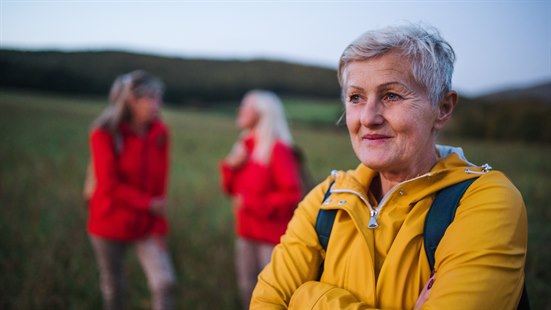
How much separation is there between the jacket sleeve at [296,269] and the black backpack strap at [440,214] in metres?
0.40

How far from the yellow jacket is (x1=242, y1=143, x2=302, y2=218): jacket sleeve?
1935mm

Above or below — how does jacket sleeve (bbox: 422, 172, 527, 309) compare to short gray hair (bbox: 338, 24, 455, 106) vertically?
below

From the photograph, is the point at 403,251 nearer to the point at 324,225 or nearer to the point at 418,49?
the point at 324,225

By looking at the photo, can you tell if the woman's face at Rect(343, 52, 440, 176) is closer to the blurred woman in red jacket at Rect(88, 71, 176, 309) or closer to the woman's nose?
the woman's nose

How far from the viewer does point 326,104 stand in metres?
8.10

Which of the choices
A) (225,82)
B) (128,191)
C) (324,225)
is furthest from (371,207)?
(225,82)

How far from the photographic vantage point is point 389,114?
5.04 ft

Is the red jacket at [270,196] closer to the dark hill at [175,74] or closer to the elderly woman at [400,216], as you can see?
the elderly woman at [400,216]

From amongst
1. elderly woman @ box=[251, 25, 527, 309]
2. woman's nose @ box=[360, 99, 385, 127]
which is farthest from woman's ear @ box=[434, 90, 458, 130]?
woman's nose @ box=[360, 99, 385, 127]

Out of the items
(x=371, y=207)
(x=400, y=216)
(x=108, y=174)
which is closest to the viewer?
(x=400, y=216)

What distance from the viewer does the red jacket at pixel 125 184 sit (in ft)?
10.7

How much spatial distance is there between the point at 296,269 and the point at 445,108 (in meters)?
0.96

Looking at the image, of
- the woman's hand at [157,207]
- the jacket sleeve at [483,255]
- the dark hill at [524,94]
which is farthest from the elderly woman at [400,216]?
the dark hill at [524,94]

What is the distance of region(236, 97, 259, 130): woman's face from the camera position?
4188 millimetres
